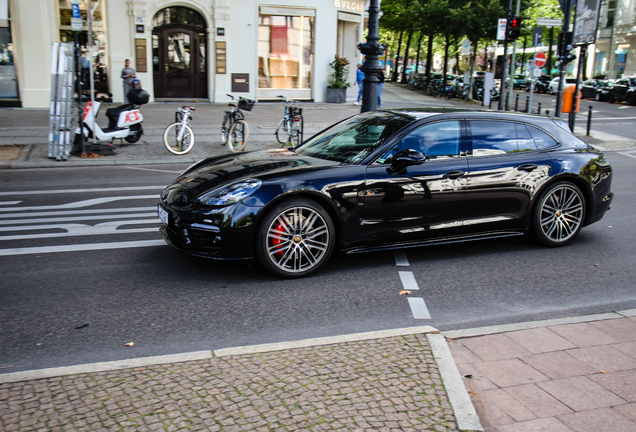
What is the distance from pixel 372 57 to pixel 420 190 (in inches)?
308

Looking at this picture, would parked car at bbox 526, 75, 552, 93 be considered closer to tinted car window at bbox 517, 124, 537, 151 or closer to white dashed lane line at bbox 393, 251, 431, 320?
tinted car window at bbox 517, 124, 537, 151

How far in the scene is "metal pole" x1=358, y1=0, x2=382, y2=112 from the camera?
1241 centimetres

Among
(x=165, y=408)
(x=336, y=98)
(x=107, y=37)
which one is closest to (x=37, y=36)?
(x=107, y=37)

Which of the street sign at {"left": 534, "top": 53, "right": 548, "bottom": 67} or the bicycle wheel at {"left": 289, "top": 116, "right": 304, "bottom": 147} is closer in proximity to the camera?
the bicycle wheel at {"left": 289, "top": 116, "right": 304, "bottom": 147}

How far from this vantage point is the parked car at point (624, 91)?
34.5 metres

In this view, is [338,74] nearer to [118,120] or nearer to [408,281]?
[118,120]

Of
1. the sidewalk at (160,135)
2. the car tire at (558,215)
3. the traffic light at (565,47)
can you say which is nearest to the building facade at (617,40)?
the sidewalk at (160,135)

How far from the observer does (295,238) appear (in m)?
5.22

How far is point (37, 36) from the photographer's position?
21.4 m

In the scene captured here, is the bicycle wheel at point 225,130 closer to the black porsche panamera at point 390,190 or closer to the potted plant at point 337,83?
the black porsche panamera at point 390,190

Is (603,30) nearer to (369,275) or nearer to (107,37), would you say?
(107,37)

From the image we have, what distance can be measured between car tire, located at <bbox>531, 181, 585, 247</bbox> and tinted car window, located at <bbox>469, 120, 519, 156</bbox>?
0.66 metres

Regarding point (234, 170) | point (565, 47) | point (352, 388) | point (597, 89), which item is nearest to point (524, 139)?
point (234, 170)

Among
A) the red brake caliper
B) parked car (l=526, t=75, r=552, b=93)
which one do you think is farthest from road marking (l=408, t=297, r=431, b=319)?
parked car (l=526, t=75, r=552, b=93)
